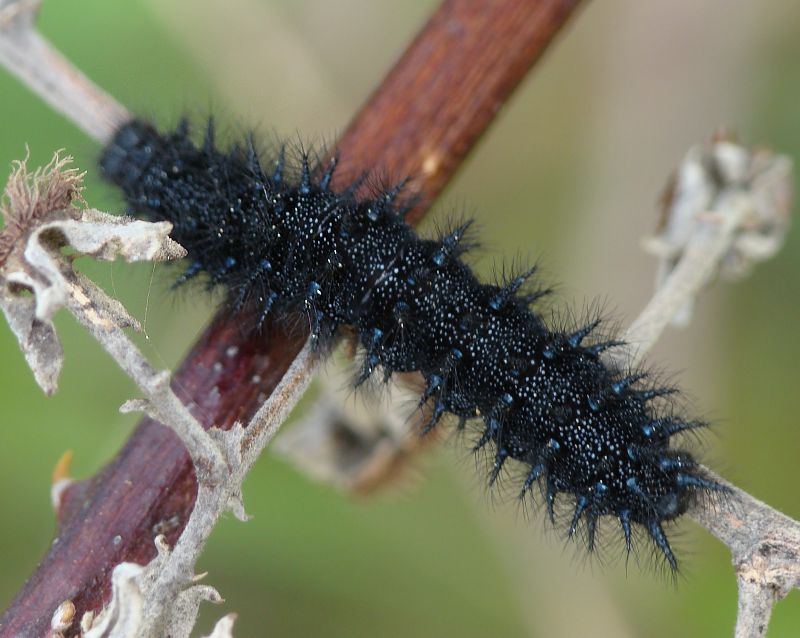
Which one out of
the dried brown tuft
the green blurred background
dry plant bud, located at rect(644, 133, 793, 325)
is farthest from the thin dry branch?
dry plant bud, located at rect(644, 133, 793, 325)

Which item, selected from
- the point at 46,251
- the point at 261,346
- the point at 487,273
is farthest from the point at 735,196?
the point at 46,251

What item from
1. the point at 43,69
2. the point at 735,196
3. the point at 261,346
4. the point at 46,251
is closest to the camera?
the point at 46,251

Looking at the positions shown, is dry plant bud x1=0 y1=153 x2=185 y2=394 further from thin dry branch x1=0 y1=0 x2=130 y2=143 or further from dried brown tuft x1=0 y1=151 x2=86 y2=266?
thin dry branch x1=0 y1=0 x2=130 y2=143

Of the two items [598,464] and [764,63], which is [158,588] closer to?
[598,464]

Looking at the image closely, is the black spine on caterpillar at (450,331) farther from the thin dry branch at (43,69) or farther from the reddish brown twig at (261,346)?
the thin dry branch at (43,69)

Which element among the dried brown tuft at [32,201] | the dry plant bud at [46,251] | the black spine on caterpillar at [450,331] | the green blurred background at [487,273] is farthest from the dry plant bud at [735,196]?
the dried brown tuft at [32,201]

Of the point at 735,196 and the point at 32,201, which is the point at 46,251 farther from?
the point at 735,196
